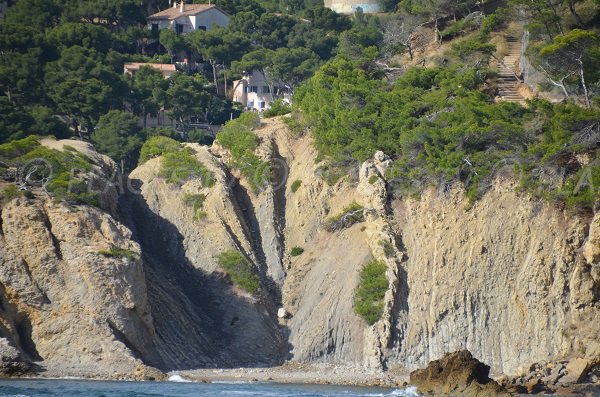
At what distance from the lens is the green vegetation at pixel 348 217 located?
63719mm

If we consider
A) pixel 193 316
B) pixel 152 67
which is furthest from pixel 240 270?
pixel 152 67

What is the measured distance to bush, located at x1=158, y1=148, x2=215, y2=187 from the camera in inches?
2645

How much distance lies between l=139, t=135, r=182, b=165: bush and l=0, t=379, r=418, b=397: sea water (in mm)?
16500

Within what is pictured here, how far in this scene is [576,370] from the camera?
5506cm

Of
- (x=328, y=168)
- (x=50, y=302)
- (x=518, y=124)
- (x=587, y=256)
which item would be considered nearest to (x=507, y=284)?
(x=587, y=256)

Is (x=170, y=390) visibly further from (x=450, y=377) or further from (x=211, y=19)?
(x=211, y=19)

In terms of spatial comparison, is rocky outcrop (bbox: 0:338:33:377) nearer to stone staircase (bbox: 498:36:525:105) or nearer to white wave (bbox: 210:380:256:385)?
white wave (bbox: 210:380:256:385)

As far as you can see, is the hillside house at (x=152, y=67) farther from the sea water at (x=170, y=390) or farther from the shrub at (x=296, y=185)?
the sea water at (x=170, y=390)

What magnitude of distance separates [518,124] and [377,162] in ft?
19.9

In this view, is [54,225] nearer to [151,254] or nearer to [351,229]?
[151,254]

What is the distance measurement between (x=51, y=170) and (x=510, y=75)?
20.8 metres

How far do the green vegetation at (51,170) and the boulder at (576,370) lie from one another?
1903 cm

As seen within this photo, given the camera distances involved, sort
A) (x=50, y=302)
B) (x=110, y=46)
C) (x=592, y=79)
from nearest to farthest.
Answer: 1. (x=50, y=302)
2. (x=592, y=79)
3. (x=110, y=46)

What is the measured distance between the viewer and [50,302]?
55.7 m
